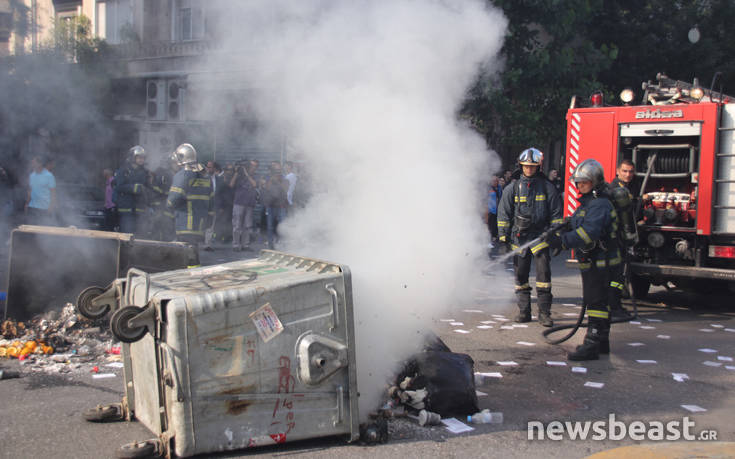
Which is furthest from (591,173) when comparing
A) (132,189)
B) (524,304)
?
(132,189)

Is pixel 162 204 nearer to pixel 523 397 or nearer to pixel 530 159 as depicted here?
pixel 530 159

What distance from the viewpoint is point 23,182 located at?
473 inches

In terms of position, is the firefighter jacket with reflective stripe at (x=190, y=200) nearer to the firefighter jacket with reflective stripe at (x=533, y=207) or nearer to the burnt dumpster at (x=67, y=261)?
the burnt dumpster at (x=67, y=261)

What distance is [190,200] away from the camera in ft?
25.4

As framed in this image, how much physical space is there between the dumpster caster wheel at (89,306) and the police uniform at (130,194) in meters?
5.23

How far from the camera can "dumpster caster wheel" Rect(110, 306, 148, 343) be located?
3150mm

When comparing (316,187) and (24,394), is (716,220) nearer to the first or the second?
(316,187)

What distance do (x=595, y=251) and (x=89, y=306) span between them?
4176mm

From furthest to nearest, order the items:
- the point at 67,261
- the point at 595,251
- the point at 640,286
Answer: the point at 640,286 < the point at 67,261 < the point at 595,251

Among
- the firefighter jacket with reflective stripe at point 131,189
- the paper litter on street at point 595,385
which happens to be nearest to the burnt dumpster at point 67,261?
the firefighter jacket with reflective stripe at point 131,189

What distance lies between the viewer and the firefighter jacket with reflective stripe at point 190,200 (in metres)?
7.68

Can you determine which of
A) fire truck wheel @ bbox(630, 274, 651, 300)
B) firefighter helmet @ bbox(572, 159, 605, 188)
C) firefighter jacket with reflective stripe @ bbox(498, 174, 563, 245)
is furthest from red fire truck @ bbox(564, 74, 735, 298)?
firefighter helmet @ bbox(572, 159, 605, 188)

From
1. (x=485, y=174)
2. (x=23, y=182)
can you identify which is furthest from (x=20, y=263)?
(x=23, y=182)

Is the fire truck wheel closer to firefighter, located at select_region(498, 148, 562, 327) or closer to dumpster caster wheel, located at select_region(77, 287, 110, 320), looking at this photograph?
firefighter, located at select_region(498, 148, 562, 327)
